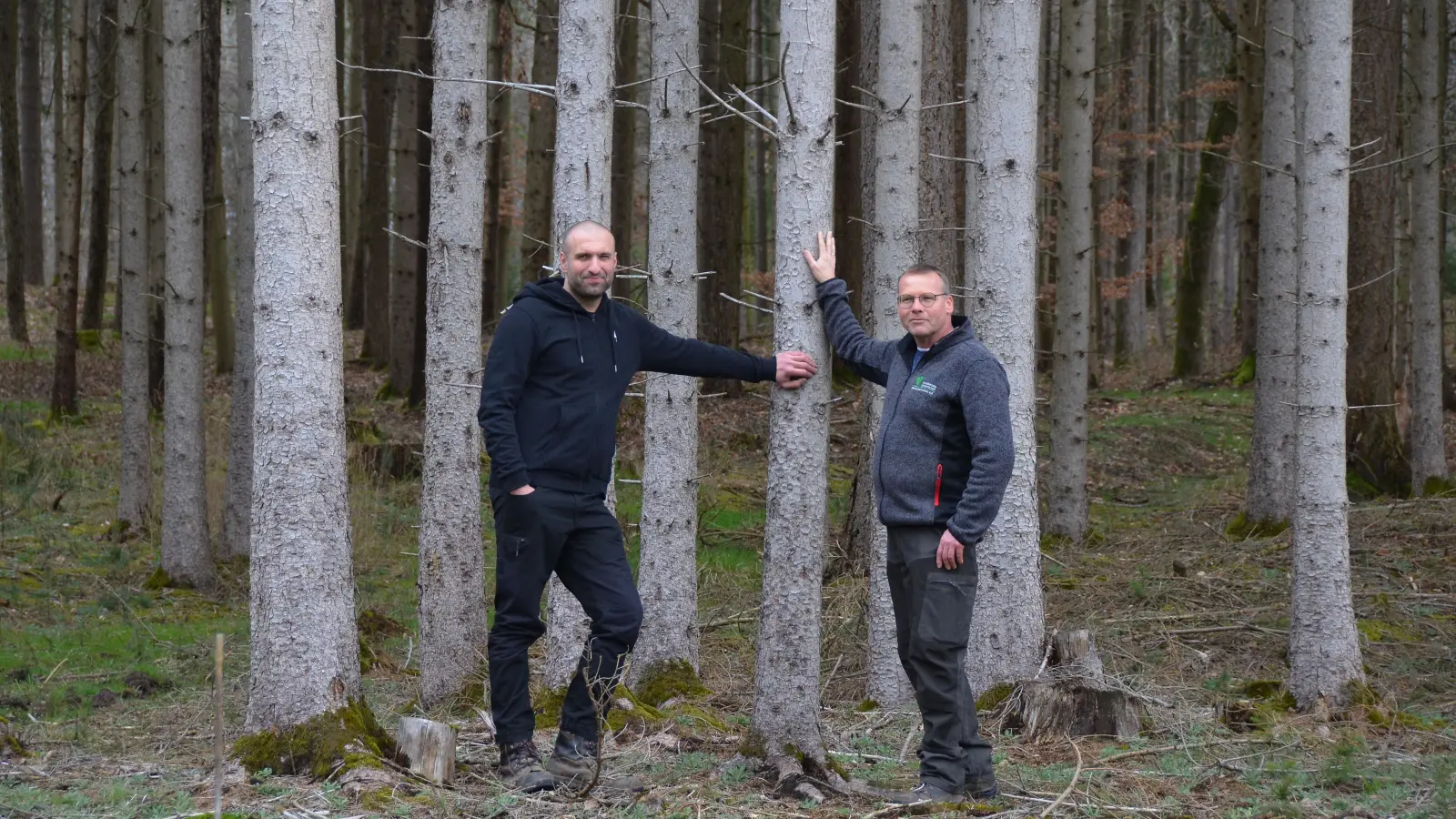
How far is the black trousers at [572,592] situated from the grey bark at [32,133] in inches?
913

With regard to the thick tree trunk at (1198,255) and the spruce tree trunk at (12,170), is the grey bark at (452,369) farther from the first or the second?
the thick tree trunk at (1198,255)

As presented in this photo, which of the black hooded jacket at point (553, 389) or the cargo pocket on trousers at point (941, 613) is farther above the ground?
the black hooded jacket at point (553, 389)

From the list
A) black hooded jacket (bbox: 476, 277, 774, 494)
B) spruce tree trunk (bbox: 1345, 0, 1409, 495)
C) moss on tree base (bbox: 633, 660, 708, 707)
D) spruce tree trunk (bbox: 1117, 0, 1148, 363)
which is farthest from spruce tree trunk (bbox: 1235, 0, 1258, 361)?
black hooded jacket (bbox: 476, 277, 774, 494)

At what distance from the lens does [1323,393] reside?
22.8 feet

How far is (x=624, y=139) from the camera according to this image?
856 inches

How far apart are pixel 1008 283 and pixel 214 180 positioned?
15928 millimetres

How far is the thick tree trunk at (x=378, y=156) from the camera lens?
19.0 metres

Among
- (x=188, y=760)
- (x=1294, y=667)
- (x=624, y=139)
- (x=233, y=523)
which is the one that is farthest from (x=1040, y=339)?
(x=188, y=760)

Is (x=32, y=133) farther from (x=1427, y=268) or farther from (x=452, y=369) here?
(x=1427, y=268)

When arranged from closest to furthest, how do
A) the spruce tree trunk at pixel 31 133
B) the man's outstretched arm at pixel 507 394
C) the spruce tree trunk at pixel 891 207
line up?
1. the man's outstretched arm at pixel 507 394
2. the spruce tree trunk at pixel 891 207
3. the spruce tree trunk at pixel 31 133

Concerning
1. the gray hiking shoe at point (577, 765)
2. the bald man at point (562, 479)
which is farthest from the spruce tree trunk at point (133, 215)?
the gray hiking shoe at point (577, 765)

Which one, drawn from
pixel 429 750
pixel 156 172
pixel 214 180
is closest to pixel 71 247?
pixel 156 172

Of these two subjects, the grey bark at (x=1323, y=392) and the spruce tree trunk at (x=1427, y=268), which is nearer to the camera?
the grey bark at (x=1323, y=392)

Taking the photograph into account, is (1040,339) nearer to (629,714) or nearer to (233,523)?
(233,523)
